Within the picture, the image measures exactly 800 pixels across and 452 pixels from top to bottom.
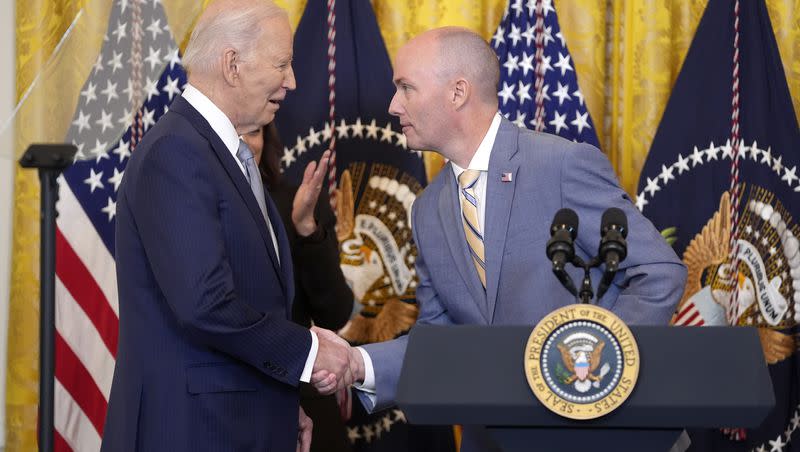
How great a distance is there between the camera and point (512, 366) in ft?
6.01

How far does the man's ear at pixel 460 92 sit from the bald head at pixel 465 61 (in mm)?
17

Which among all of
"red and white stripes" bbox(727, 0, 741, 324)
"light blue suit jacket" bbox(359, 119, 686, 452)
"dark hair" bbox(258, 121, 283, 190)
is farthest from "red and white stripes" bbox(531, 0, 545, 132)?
"light blue suit jacket" bbox(359, 119, 686, 452)

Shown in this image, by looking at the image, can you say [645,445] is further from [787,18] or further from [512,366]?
[787,18]

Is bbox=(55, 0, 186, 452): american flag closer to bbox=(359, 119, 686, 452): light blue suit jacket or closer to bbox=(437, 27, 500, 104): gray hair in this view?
bbox=(437, 27, 500, 104): gray hair

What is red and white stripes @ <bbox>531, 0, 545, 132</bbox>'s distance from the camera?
13.7ft

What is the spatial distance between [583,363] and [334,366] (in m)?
0.89

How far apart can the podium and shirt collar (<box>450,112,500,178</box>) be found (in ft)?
3.75

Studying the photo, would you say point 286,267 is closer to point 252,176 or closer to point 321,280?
point 252,176

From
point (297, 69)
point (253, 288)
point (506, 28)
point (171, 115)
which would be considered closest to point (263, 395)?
point (253, 288)

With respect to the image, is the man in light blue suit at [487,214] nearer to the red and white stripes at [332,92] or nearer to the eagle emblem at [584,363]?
the eagle emblem at [584,363]

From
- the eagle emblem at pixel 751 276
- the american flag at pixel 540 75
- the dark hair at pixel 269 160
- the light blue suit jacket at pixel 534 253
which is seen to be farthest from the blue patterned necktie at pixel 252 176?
the eagle emblem at pixel 751 276

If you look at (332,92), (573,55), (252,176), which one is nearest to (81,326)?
(332,92)

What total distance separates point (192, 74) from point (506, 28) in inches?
72.0

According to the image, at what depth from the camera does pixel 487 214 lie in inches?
110
